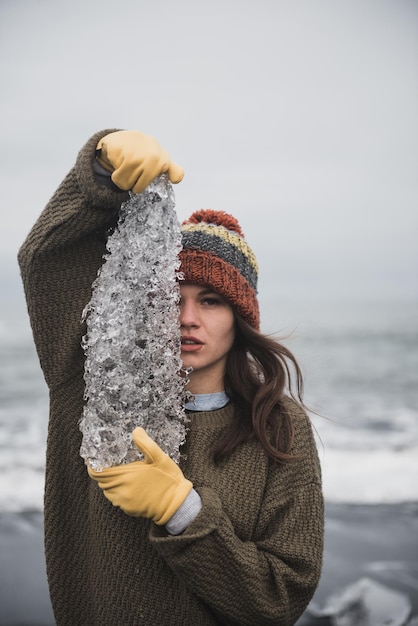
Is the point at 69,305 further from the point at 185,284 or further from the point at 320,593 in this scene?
the point at 320,593

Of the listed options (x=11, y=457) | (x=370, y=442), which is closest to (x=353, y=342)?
(x=370, y=442)

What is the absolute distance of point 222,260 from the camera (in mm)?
1812

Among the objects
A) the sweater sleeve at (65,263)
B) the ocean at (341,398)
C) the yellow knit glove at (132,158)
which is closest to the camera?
the yellow knit glove at (132,158)

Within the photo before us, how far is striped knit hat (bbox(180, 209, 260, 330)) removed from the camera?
1.79 metres

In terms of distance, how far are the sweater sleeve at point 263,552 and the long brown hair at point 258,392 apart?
0.25 feet

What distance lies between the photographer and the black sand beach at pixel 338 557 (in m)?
3.48

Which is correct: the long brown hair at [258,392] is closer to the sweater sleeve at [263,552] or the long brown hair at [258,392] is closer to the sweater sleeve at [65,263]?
the sweater sleeve at [263,552]

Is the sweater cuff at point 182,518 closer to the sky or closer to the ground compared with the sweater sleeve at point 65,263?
closer to the ground

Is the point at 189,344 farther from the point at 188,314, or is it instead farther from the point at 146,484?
the point at 146,484

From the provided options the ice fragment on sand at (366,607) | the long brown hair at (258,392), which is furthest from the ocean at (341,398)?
the ice fragment on sand at (366,607)

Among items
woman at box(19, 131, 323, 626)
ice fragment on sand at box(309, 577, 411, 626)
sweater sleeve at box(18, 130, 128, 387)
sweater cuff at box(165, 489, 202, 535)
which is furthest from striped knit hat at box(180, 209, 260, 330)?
ice fragment on sand at box(309, 577, 411, 626)

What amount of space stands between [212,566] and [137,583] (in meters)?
0.32

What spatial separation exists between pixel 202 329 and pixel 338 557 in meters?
2.98

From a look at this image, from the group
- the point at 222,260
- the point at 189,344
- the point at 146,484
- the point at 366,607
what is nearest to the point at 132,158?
the point at 222,260
